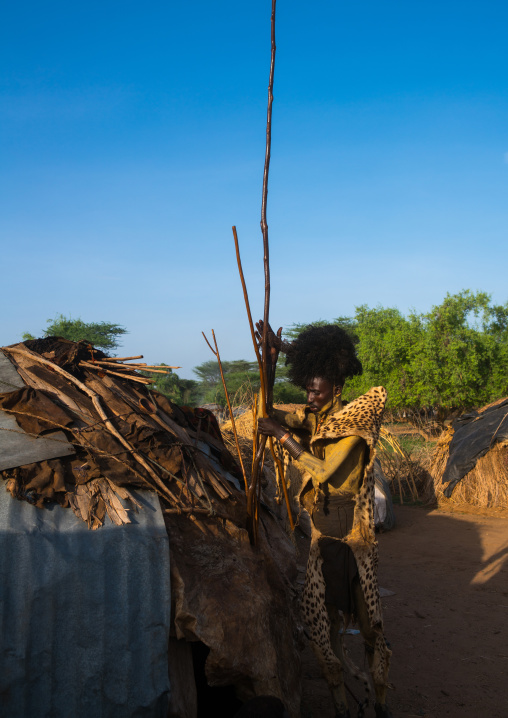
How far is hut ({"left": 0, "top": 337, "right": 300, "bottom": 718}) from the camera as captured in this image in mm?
2455

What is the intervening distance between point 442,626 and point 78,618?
3.86m

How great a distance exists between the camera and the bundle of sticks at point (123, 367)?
3.81m

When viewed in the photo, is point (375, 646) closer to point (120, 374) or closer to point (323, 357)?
point (323, 357)

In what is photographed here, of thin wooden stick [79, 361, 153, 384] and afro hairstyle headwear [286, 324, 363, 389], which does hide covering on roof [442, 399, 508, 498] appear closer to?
afro hairstyle headwear [286, 324, 363, 389]

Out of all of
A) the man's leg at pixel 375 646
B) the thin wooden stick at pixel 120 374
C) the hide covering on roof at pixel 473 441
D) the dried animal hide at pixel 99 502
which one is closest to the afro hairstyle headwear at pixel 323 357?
the thin wooden stick at pixel 120 374

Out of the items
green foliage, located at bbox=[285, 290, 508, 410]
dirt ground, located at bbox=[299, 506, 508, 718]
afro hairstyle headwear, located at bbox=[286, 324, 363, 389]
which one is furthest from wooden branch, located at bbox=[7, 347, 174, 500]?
green foliage, located at bbox=[285, 290, 508, 410]

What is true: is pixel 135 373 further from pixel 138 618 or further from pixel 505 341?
pixel 505 341

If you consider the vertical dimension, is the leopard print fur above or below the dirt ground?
above

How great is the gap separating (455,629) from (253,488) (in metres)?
3.15

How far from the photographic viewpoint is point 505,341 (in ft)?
72.7

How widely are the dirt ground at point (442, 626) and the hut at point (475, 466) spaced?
114cm

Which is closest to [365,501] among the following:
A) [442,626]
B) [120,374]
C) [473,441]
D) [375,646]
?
[375,646]

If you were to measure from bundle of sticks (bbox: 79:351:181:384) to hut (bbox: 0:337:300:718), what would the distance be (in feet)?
0.77

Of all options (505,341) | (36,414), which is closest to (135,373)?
(36,414)
